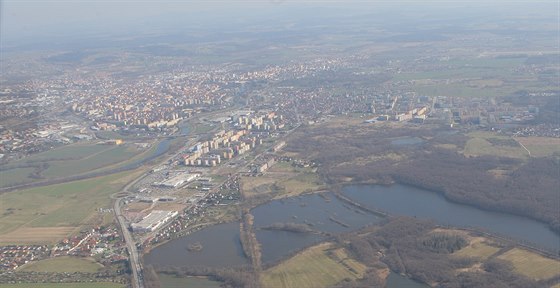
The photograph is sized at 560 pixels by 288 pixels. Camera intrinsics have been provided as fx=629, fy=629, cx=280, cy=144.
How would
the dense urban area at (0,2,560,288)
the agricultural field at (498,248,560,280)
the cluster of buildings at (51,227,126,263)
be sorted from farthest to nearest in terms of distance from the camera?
the cluster of buildings at (51,227,126,263) → the dense urban area at (0,2,560,288) → the agricultural field at (498,248,560,280)

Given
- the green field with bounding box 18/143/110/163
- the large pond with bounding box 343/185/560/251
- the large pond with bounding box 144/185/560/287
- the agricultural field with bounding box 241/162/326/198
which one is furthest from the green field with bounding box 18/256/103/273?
the green field with bounding box 18/143/110/163

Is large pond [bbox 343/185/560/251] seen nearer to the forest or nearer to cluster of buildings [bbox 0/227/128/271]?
the forest

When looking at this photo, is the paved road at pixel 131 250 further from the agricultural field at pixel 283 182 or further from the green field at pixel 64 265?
the agricultural field at pixel 283 182

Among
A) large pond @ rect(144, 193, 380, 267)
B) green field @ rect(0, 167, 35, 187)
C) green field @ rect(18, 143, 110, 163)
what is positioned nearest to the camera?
large pond @ rect(144, 193, 380, 267)

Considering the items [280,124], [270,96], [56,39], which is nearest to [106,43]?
[56,39]

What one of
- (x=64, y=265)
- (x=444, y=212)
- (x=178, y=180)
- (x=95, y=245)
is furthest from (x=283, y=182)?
(x=64, y=265)

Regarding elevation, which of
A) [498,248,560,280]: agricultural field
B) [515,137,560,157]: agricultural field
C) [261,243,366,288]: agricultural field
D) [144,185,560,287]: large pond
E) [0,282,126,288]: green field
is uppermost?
[0,282,126,288]: green field

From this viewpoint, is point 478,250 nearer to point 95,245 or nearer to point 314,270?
point 314,270
